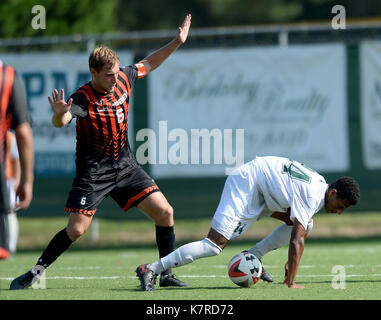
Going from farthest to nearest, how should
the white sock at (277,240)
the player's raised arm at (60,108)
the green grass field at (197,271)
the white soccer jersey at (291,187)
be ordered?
the white sock at (277,240) < the white soccer jersey at (291,187) < the green grass field at (197,271) < the player's raised arm at (60,108)

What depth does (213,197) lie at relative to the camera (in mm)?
12977

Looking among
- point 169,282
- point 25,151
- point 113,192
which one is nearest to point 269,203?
point 169,282

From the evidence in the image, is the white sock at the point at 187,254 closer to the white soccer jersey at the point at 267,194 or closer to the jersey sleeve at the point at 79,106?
the white soccer jersey at the point at 267,194

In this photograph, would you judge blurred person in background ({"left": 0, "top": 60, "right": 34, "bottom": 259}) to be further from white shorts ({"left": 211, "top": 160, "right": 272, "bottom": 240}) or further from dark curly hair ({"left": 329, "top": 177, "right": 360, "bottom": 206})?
dark curly hair ({"left": 329, "top": 177, "right": 360, "bottom": 206})

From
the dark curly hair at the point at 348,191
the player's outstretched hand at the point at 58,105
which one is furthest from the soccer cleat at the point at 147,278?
the dark curly hair at the point at 348,191

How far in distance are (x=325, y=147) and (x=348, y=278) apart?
5174 mm

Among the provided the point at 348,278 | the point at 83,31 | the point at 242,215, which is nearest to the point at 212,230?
the point at 242,215

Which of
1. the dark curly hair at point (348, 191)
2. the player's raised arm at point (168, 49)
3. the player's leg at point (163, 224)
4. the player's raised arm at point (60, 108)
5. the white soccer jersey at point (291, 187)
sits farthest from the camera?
the player's raised arm at point (168, 49)

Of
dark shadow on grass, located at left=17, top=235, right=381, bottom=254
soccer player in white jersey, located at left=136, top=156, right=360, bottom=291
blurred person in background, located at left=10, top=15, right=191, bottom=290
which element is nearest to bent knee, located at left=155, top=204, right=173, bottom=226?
blurred person in background, located at left=10, top=15, right=191, bottom=290

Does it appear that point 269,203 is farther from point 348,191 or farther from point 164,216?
point 164,216

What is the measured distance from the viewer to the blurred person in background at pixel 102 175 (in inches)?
Answer: 285

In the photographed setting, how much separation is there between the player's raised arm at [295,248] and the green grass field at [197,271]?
0.55 feet
